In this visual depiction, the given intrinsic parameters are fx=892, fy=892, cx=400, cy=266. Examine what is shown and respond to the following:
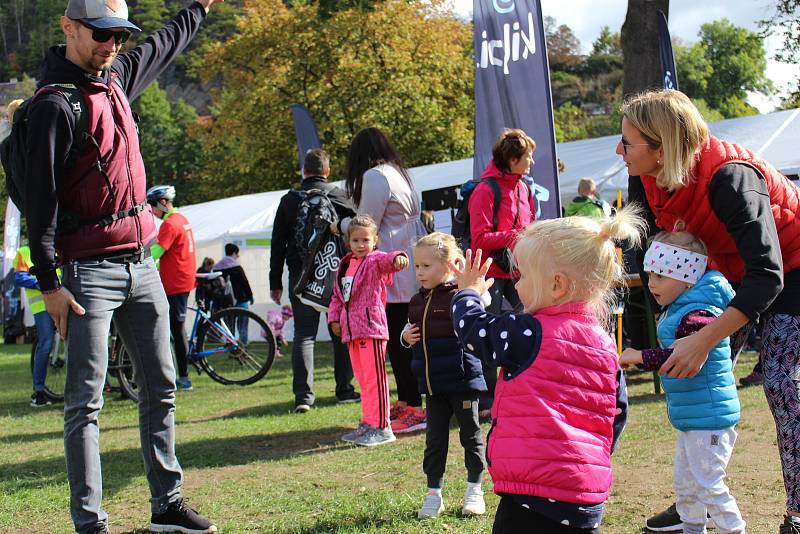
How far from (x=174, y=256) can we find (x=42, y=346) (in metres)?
1.79

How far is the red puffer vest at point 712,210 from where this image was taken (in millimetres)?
3082

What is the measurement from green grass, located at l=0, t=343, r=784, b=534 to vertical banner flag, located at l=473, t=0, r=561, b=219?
224cm

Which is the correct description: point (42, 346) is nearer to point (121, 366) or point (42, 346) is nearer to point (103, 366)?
point (121, 366)

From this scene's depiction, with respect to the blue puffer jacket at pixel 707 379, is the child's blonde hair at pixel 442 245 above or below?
above

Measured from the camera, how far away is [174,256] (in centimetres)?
927

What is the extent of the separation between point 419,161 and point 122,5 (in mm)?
25769

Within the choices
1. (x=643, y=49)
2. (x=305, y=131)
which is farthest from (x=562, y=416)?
(x=305, y=131)

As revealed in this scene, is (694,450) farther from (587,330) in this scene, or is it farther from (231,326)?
(231,326)

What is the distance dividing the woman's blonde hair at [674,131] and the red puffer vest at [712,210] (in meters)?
0.05

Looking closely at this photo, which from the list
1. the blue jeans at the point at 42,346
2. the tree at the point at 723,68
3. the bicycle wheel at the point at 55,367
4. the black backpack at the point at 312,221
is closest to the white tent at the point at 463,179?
the black backpack at the point at 312,221

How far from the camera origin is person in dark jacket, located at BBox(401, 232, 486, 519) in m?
4.18

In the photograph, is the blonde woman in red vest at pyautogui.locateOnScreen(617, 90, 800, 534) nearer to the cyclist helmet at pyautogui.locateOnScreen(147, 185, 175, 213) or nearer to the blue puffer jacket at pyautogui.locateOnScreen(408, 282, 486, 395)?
the blue puffer jacket at pyautogui.locateOnScreen(408, 282, 486, 395)

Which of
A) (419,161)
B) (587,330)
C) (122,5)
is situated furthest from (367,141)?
(419,161)

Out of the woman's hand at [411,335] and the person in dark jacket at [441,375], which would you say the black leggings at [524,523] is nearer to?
the person in dark jacket at [441,375]
